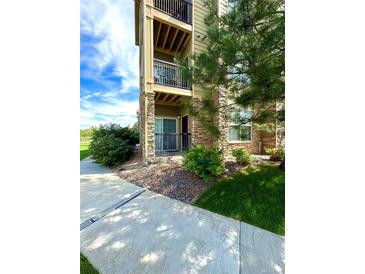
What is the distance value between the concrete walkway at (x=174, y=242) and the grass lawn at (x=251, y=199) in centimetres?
26

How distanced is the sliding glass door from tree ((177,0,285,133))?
4121mm

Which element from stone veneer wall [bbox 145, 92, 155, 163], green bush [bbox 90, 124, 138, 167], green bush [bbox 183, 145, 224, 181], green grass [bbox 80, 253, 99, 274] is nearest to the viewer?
green grass [bbox 80, 253, 99, 274]

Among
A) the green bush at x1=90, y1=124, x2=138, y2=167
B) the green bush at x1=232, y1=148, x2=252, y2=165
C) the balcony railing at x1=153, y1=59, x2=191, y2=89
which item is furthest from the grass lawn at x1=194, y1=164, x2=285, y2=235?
the green bush at x1=90, y1=124, x2=138, y2=167

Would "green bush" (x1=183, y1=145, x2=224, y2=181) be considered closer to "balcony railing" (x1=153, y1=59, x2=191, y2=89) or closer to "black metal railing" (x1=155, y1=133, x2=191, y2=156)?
"black metal railing" (x1=155, y1=133, x2=191, y2=156)

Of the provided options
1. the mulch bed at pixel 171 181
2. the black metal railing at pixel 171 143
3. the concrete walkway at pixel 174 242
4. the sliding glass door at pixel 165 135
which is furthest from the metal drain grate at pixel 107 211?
the sliding glass door at pixel 165 135

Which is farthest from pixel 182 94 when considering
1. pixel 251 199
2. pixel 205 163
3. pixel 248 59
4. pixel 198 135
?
pixel 251 199

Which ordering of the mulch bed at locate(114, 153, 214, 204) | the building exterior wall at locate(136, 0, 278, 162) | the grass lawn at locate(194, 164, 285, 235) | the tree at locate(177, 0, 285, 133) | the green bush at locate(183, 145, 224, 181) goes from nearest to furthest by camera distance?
the grass lawn at locate(194, 164, 285, 235)
the tree at locate(177, 0, 285, 133)
the mulch bed at locate(114, 153, 214, 204)
the green bush at locate(183, 145, 224, 181)
the building exterior wall at locate(136, 0, 278, 162)

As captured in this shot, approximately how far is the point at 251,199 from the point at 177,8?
331 inches

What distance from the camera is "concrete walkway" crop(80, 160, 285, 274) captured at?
200 centimetres

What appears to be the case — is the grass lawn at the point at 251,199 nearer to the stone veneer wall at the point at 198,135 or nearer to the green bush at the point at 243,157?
the green bush at the point at 243,157

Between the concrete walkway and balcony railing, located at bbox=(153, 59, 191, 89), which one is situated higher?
balcony railing, located at bbox=(153, 59, 191, 89)
